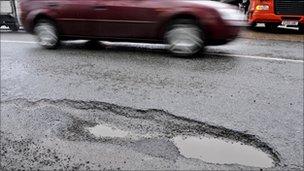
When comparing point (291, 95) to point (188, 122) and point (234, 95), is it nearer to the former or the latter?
point (234, 95)

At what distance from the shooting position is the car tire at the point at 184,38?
739cm

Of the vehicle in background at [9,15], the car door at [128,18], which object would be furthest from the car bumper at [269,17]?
the vehicle in background at [9,15]

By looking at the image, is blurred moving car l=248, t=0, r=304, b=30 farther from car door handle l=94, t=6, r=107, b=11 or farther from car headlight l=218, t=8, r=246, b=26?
car door handle l=94, t=6, r=107, b=11

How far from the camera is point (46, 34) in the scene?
28.3 ft

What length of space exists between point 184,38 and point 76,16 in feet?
7.45

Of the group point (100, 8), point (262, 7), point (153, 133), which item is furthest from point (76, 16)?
point (262, 7)

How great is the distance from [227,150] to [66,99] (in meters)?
2.45

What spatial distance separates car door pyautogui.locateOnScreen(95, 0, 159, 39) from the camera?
7537 mm

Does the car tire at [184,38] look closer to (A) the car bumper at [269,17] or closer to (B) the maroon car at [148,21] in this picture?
(B) the maroon car at [148,21]

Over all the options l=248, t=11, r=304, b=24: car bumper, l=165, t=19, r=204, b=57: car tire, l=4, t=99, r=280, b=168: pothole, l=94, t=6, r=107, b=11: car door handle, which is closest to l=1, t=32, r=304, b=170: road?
l=4, t=99, r=280, b=168: pothole

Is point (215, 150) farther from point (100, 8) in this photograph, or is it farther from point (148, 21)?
point (100, 8)

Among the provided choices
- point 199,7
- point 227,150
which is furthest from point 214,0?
point 227,150

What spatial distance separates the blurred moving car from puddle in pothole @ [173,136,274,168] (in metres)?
8.32

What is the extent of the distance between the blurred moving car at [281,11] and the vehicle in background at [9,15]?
284 inches
